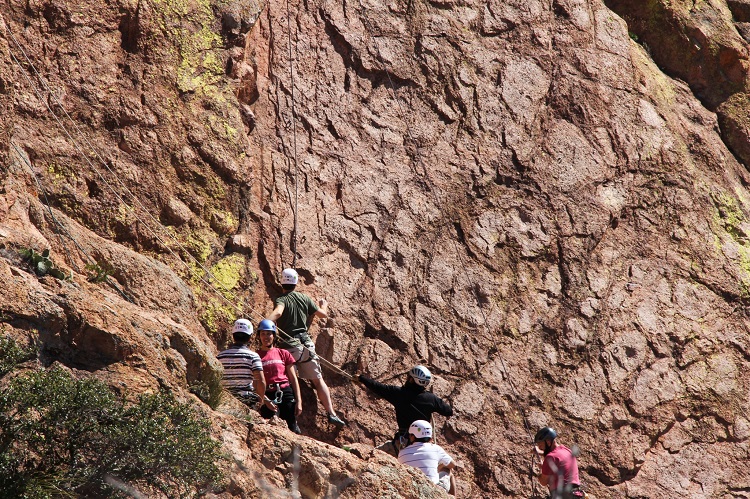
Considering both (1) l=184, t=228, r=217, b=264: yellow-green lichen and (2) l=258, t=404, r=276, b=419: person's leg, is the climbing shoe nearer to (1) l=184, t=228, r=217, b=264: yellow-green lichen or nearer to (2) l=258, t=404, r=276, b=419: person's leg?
(2) l=258, t=404, r=276, b=419: person's leg

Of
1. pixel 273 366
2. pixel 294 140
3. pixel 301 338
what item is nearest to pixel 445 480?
pixel 273 366

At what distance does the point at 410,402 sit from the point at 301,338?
1.63 meters

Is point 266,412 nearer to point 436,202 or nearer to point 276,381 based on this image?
point 276,381

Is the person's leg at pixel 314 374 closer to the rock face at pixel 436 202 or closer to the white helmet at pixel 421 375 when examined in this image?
the rock face at pixel 436 202

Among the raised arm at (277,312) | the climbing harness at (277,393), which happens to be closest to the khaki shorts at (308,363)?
the raised arm at (277,312)

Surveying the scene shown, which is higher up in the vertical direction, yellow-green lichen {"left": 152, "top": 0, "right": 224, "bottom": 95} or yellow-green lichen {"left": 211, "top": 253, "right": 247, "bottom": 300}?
yellow-green lichen {"left": 152, "top": 0, "right": 224, "bottom": 95}

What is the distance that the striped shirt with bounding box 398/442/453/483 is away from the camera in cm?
1035

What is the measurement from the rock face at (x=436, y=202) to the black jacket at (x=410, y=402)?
1242 mm

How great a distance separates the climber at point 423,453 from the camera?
1037 centimetres

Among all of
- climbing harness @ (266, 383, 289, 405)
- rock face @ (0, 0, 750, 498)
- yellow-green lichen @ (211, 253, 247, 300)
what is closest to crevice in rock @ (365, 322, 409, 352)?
rock face @ (0, 0, 750, 498)

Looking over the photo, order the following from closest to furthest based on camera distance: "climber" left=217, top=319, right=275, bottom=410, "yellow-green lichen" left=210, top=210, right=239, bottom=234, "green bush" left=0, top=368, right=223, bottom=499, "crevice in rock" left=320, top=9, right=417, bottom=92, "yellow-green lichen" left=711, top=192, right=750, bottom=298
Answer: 1. "green bush" left=0, top=368, right=223, bottom=499
2. "climber" left=217, top=319, right=275, bottom=410
3. "yellow-green lichen" left=210, top=210, right=239, bottom=234
4. "crevice in rock" left=320, top=9, right=417, bottom=92
5. "yellow-green lichen" left=711, top=192, right=750, bottom=298

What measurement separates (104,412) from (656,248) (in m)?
10.3

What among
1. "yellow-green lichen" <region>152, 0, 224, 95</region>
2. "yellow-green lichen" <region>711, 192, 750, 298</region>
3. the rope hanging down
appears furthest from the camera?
"yellow-green lichen" <region>711, 192, 750, 298</region>

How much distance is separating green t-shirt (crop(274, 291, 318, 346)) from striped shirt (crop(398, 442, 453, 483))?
7.86ft
